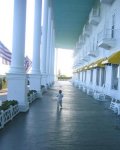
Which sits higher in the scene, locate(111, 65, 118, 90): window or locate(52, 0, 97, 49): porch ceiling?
locate(52, 0, 97, 49): porch ceiling

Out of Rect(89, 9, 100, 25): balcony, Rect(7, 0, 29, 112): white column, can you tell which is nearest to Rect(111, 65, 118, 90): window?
Rect(7, 0, 29, 112): white column

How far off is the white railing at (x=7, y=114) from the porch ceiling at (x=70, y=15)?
2639cm

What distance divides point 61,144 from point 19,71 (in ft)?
23.6

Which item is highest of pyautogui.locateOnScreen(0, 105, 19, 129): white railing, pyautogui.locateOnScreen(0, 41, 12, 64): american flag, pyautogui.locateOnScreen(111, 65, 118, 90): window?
pyautogui.locateOnScreen(0, 41, 12, 64): american flag

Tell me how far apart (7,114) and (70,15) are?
36.1m

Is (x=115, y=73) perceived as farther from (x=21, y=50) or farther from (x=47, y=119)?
(x=47, y=119)

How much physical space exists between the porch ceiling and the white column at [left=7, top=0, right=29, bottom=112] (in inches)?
921

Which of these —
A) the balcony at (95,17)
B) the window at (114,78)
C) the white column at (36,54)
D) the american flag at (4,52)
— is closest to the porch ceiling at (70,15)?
the balcony at (95,17)

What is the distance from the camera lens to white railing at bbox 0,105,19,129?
10562mm

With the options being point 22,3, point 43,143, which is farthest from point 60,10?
point 43,143

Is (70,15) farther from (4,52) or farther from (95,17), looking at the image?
(95,17)

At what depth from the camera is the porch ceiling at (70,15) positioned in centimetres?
3931

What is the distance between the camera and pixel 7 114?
1176 centimetres

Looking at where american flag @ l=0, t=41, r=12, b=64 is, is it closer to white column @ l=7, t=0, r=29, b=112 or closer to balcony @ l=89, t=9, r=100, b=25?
balcony @ l=89, t=9, r=100, b=25
